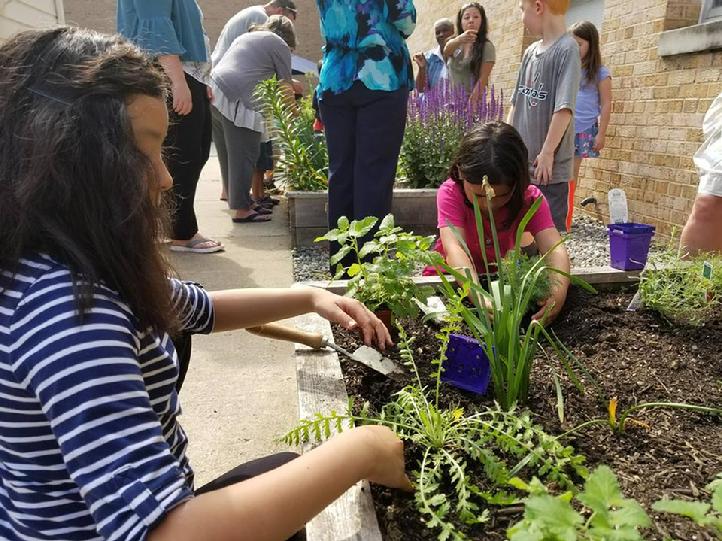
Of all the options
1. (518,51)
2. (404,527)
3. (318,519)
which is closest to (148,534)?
(318,519)

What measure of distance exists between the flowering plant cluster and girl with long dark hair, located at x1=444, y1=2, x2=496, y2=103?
10.2 inches

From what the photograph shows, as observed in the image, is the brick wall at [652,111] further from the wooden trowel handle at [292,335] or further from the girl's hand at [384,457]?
the girl's hand at [384,457]

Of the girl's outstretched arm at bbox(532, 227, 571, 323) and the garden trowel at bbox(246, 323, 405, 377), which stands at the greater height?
the girl's outstretched arm at bbox(532, 227, 571, 323)

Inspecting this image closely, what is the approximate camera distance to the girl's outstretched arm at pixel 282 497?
31.1 inches

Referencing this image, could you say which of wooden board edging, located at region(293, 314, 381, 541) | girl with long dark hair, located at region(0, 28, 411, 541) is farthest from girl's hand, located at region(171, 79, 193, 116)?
girl with long dark hair, located at region(0, 28, 411, 541)

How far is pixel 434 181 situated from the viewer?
4867mm

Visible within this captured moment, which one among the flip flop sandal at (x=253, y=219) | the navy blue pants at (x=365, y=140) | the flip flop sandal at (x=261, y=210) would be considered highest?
the navy blue pants at (x=365, y=140)

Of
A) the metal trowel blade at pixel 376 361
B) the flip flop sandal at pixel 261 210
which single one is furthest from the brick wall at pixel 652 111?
the metal trowel blade at pixel 376 361

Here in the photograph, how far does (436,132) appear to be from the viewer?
4.84m

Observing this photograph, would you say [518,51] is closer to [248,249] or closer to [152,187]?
[248,249]

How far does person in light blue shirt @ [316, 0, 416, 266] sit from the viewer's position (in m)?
3.05

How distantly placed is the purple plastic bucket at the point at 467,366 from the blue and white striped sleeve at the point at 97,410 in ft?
3.28

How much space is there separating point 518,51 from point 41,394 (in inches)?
292

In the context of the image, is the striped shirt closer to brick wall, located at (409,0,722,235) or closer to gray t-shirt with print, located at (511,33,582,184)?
gray t-shirt with print, located at (511,33,582,184)
